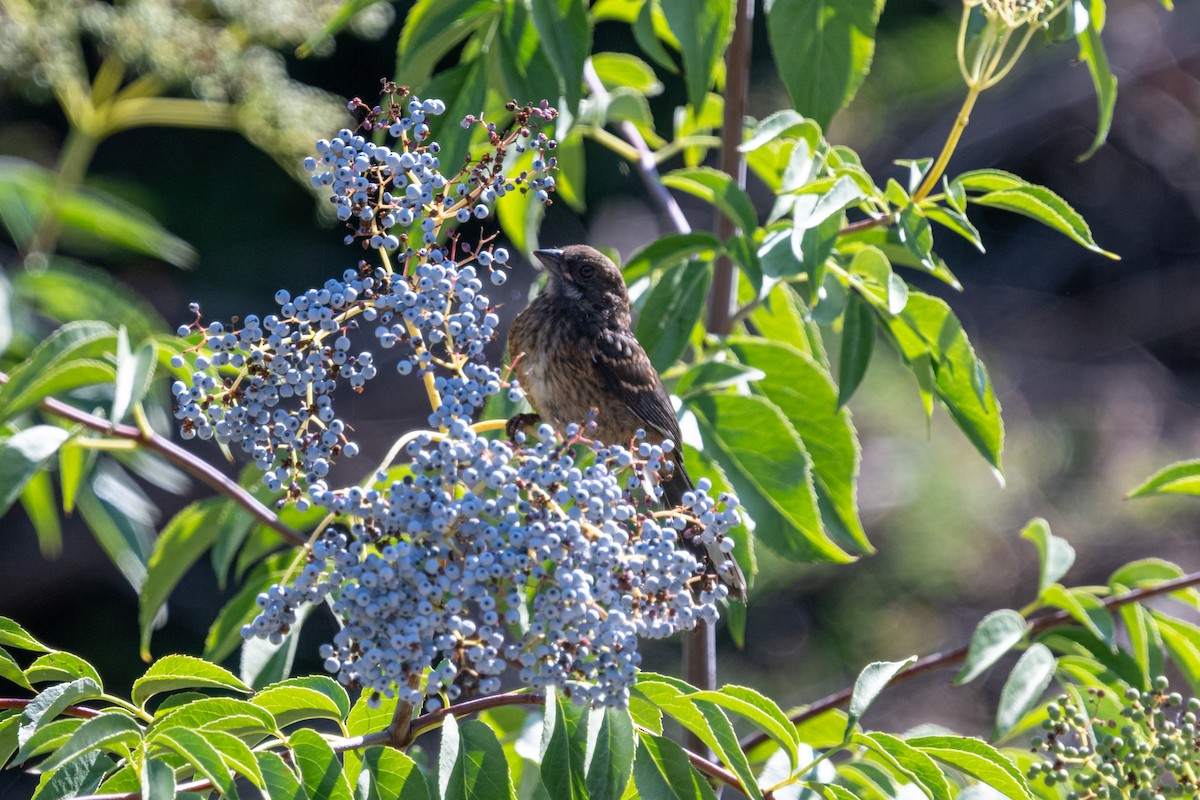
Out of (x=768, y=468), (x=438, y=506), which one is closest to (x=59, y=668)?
(x=438, y=506)

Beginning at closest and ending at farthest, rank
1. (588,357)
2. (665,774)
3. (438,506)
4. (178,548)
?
(438,506), (665,774), (178,548), (588,357)

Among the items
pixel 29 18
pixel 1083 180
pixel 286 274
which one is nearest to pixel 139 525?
pixel 29 18

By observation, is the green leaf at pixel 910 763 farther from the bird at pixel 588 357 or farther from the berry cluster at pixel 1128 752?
the bird at pixel 588 357

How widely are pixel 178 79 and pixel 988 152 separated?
5.70 meters

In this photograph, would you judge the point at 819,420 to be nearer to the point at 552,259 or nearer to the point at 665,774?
the point at 665,774

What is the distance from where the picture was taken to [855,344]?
2232 mm

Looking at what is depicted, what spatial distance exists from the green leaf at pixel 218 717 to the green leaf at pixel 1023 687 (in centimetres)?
118

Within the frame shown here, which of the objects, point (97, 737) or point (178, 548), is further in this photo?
point (178, 548)

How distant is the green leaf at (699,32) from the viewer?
6.87 feet

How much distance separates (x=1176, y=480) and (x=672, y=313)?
0.94 m

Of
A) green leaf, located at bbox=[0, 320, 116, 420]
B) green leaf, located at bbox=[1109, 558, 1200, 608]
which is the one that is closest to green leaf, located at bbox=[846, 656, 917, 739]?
green leaf, located at bbox=[1109, 558, 1200, 608]

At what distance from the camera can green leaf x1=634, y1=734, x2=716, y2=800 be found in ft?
5.27

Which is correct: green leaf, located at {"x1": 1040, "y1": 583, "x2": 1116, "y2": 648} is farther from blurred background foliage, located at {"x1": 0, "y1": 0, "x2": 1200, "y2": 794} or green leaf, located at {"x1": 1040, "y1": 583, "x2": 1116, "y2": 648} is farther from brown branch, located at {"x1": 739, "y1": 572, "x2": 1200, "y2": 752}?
blurred background foliage, located at {"x1": 0, "y1": 0, "x2": 1200, "y2": 794}

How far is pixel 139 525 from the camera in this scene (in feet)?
9.59
